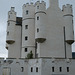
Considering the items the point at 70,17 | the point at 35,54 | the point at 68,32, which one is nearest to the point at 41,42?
the point at 35,54

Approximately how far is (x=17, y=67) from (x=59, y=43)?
13998 millimetres

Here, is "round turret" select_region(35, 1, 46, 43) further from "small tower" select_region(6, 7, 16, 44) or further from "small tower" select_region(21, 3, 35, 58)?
"small tower" select_region(6, 7, 16, 44)

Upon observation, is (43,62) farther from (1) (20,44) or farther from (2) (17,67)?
(1) (20,44)

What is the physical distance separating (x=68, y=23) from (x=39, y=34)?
30.0 ft

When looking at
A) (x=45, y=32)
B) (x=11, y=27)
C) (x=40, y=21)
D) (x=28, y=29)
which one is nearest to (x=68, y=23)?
(x=45, y=32)

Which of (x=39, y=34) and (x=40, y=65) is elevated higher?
(x=39, y=34)

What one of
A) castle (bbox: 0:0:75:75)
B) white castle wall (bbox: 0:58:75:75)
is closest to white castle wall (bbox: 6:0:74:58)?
castle (bbox: 0:0:75:75)

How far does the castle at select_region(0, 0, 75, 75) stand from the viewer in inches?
1802

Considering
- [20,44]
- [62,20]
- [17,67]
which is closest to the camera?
[17,67]

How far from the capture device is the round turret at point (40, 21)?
46.2 m

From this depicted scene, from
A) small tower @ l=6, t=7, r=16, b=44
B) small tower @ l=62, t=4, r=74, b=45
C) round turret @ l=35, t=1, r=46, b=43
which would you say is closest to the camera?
round turret @ l=35, t=1, r=46, b=43

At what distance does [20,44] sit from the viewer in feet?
173

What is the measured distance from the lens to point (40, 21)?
46.9 meters

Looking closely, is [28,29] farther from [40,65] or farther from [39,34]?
[40,65]
